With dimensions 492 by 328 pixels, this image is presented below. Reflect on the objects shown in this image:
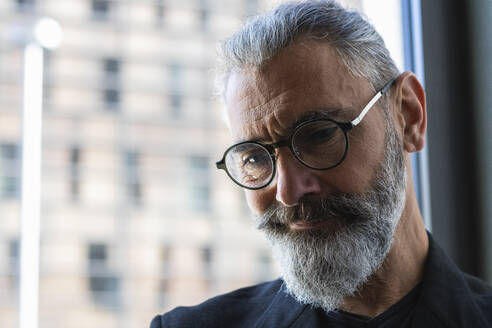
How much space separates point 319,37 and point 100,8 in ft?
27.7

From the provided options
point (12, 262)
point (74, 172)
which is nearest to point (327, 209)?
point (12, 262)

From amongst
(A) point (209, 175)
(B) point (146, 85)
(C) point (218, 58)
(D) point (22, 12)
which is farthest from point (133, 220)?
(C) point (218, 58)

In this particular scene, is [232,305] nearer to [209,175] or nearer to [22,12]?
[22,12]

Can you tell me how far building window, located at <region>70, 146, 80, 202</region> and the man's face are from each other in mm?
13164

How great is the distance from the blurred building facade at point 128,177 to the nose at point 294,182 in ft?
28.4

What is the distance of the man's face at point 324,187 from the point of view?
1.15 metres

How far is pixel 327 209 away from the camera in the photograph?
45.1 inches

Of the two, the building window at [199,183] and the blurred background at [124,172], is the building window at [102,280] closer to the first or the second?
the blurred background at [124,172]

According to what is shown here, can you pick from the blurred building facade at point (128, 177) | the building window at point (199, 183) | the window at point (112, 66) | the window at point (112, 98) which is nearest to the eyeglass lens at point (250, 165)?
the blurred building facade at point (128, 177)

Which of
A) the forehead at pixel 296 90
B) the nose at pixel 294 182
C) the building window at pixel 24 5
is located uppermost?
the building window at pixel 24 5

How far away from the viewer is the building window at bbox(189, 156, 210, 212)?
1541 centimetres

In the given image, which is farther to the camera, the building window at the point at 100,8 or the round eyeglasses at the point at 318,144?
the building window at the point at 100,8

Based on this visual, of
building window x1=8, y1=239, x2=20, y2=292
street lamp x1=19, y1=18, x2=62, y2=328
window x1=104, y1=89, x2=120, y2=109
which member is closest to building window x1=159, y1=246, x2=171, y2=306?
building window x1=8, y1=239, x2=20, y2=292

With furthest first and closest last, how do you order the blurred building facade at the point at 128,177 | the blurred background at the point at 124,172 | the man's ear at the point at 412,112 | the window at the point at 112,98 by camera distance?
the window at the point at 112,98, the blurred building facade at the point at 128,177, the blurred background at the point at 124,172, the man's ear at the point at 412,112
